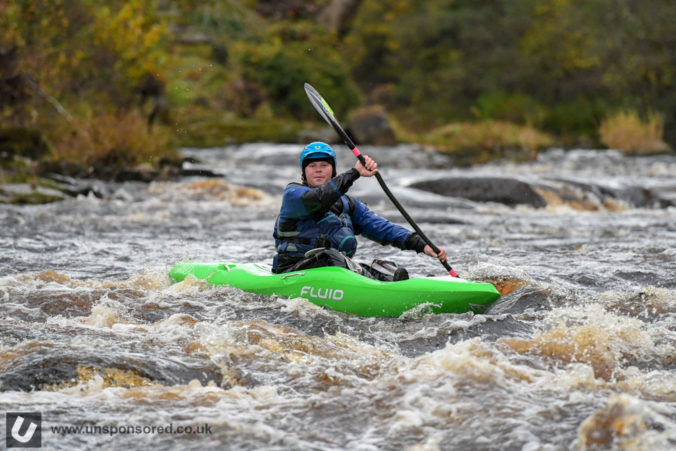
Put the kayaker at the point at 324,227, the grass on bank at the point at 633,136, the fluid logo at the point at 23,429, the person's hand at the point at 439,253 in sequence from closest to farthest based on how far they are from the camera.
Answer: the fluid logo at the point at 23,429
the kayaker at the point at 324,227
the person's hand at the point at 439,253
the grass on bank at the point at 633,136

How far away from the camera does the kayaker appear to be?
5004 millimetres

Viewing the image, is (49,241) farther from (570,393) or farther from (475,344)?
(570,393)

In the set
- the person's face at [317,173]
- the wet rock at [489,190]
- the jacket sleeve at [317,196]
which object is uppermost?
the person's face at [317,173]

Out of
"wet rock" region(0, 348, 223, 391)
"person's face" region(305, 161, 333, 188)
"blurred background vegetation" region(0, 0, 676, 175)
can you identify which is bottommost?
"wet rock" region(0, 348, 223, 391)

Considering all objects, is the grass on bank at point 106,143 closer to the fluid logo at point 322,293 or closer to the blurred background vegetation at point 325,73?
the blurred background vegetation at point 325,73

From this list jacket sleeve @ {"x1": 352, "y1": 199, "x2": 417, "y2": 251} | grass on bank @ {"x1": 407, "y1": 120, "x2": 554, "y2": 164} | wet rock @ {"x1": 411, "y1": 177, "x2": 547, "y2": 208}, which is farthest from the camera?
grass on bank @ {"x1": 407, "y1": 120, "x2": 554, "y2": 164}

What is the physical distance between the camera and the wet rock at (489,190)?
37.0 ft

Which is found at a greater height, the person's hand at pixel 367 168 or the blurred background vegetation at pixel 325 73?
the blurred background vegetation at pixel 325 73

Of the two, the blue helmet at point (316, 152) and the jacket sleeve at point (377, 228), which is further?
the jacket sleeve at point (377, 228)

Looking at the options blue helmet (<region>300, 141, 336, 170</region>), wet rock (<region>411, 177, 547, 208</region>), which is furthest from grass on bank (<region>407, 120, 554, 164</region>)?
blue helmet (<region>300, 141, 336, 170</region>)

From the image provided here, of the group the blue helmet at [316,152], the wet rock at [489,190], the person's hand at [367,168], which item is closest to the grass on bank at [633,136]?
the wet rock at [489,190]

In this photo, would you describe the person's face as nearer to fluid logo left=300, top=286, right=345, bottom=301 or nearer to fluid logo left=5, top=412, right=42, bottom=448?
fluid logo left=300, top=286, right=345, bottom=301

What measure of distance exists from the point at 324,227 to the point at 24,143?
8.72m

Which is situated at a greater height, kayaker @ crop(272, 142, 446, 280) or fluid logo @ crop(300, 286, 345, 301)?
kayaker @ crop(272, 142, 446, 280)
